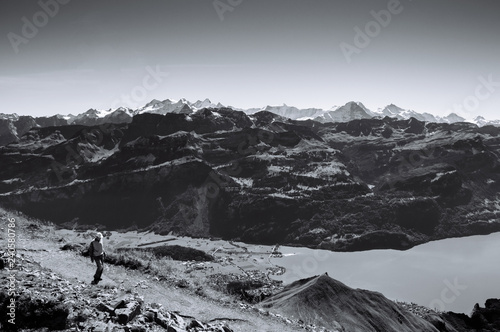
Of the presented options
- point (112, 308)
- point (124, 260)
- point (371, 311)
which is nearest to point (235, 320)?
point (112, 308)

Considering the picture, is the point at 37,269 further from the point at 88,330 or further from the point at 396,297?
the point at 396,297

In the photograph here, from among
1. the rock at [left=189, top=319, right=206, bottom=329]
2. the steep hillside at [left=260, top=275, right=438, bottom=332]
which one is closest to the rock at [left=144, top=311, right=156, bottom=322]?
the rock at [left=189, top=319, right=206, bottom=329]

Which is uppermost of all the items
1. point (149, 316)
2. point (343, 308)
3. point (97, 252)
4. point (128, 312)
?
point (97, 252)

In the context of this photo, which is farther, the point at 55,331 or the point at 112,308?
the point at 112,308

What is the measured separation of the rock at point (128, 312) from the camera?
15.1 metres

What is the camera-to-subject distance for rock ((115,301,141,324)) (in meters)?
15.1

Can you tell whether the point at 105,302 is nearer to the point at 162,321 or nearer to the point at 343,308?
the point at 162,321

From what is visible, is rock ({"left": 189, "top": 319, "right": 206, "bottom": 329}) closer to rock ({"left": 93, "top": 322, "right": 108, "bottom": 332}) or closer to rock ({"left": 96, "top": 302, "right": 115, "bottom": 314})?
rock ({"left": 96, "top": 302, "right": 115, "bottom": 314})

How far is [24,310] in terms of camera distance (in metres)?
14.5

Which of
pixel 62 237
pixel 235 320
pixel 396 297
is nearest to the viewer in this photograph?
pixel 235 320

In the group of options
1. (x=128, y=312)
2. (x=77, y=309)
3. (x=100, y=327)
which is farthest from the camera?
(x=128, y=312)

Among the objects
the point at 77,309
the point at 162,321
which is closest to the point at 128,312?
the point at 162,321

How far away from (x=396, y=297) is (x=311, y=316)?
555 feet

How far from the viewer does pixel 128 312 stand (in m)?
15.5
